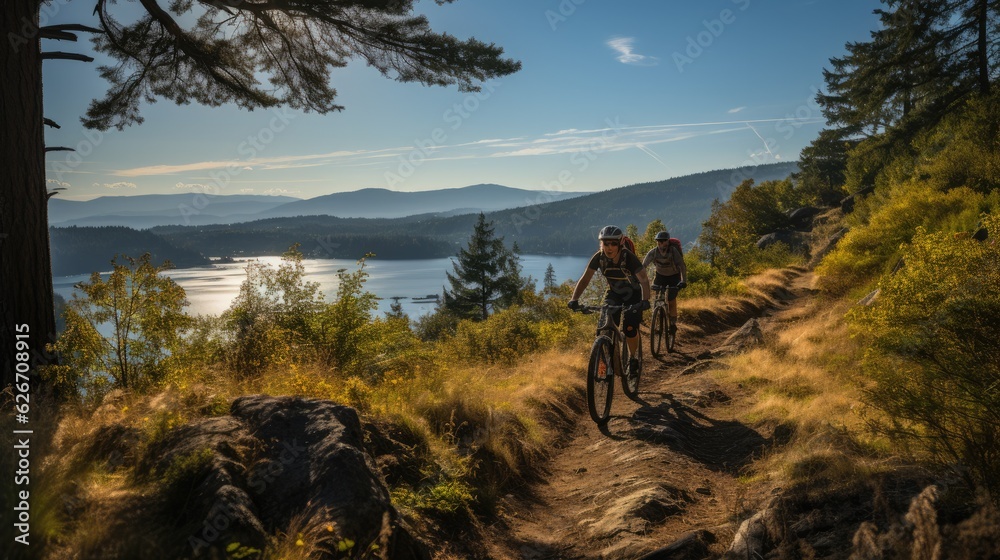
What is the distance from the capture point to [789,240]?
3809 cm

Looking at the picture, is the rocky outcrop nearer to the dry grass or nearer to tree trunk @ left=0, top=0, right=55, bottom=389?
tree trunk @ left=0, top=0, right=55, bottom=389

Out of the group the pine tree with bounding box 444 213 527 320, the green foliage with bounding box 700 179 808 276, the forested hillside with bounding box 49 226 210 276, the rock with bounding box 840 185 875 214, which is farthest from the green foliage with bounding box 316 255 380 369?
the forested hillside with bounding box 49 226 210 276

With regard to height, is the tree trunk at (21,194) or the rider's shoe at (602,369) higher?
the tree trunk at (21,194)

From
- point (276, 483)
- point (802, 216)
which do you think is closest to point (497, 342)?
point (276, 483)

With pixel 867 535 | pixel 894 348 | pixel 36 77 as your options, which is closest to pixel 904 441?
pixel 894 348

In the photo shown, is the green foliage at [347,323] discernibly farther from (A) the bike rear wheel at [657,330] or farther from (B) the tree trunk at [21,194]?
(A) the bike rear wheel at [657,330]

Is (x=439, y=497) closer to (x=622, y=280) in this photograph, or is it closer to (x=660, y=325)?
(x=622, y=280)

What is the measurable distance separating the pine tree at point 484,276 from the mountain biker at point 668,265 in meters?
47.6

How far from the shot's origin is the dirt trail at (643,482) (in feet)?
13.5

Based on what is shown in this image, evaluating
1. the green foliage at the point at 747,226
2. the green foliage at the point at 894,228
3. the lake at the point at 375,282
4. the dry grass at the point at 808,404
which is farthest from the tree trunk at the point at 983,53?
the lake at the point at 375,282

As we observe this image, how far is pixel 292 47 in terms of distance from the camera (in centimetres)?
738

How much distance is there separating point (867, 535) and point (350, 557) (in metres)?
2.60

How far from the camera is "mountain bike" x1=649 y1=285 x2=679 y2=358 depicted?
1080 centimetres

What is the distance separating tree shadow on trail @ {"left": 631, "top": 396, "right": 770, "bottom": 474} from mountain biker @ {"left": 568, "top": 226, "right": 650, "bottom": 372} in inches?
36.0
